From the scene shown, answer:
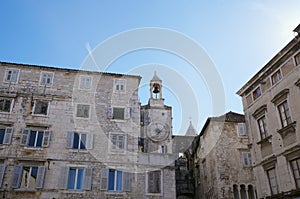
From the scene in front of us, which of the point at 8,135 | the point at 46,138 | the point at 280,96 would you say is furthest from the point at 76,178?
the point at 280,96

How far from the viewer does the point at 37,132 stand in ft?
69.7

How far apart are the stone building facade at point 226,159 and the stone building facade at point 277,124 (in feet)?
21.9

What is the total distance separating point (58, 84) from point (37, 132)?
438cm

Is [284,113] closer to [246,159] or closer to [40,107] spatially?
[246,159]

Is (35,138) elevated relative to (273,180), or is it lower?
elevated

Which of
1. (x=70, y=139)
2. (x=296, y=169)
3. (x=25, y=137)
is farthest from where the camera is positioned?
(x=70, y=139)

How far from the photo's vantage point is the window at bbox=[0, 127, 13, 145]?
803 inches

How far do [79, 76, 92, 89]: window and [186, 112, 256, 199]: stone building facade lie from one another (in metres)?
10.9

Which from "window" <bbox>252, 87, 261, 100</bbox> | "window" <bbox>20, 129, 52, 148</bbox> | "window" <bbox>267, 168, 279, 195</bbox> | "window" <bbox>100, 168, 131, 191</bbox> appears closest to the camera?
"window" <bbox>267, 168, 279, 195</bbox>

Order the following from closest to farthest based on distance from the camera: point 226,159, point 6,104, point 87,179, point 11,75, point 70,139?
point 87,179 → point 70,139 → point 6,104 → point 11,75 → point 226,159

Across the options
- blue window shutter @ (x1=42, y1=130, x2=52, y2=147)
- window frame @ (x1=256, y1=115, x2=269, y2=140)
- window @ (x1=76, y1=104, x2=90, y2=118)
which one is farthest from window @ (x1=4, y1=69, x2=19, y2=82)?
window frame @ (x1=256, y1=115, x2=269, y2=140)

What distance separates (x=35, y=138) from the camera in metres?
21.0

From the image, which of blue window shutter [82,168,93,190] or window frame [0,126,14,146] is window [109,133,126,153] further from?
window frame [0,126,14,146]

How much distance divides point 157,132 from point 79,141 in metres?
9.74
